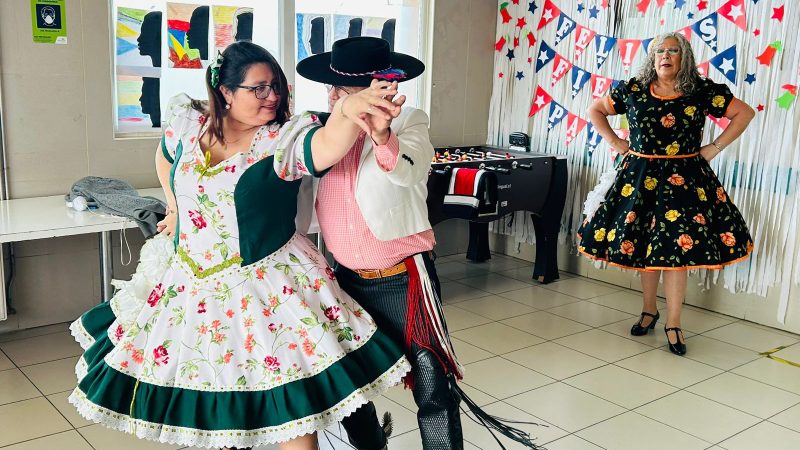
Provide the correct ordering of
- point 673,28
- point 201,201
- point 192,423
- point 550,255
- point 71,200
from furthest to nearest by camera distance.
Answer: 1. point 550,255
2. point 673,28
3. point 71,200
4. point 201,201
5. point 192,423

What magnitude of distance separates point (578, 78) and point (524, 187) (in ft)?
2.93

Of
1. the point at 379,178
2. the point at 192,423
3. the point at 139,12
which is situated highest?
the point at 139,12

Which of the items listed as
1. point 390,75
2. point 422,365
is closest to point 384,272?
point 422,365

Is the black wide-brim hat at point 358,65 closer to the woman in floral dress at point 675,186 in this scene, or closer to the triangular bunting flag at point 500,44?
the woman in floral dress at point 675,186

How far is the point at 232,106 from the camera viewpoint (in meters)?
2.12

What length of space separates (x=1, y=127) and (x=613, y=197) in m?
3.05

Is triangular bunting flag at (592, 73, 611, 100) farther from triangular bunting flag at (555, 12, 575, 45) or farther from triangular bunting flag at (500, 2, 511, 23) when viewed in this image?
triangular bunting flag at (500, 2, 511, 23)

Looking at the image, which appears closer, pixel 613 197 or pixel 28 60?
pixel 28 60

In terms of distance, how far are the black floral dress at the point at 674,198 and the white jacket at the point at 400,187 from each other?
227cm

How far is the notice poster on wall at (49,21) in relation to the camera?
3930 mm

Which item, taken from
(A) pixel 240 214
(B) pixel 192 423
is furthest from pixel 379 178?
(B) pixel 192 423

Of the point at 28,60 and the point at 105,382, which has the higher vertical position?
the point at 28,60

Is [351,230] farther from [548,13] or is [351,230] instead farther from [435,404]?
[548,13]

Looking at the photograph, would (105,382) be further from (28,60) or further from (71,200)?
(28,60)
